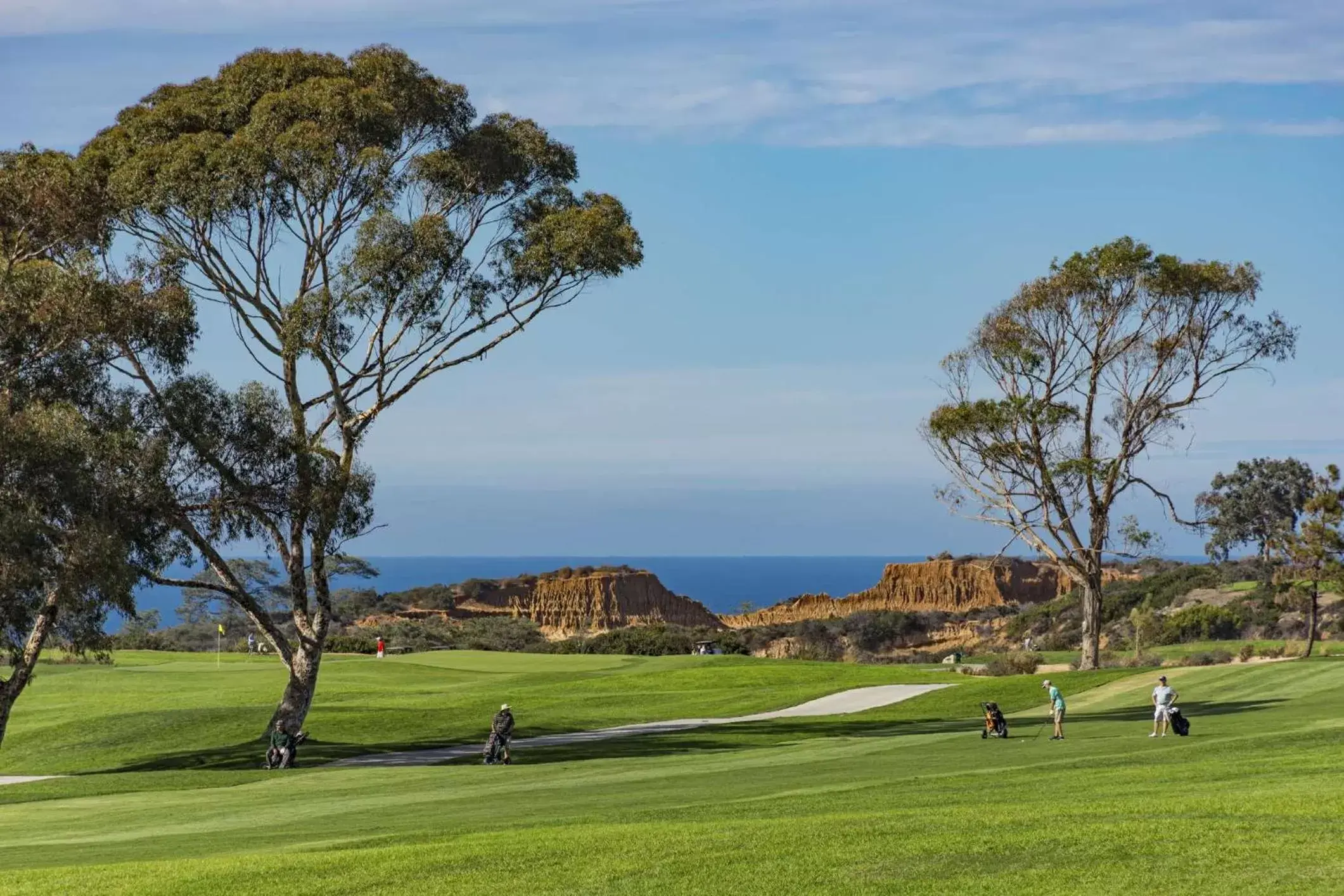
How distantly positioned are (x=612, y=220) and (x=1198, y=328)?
22.3 metres

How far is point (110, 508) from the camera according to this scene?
1209 inches

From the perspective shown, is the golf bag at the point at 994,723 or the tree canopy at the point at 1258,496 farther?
the tree canopy at the point at 1258,496

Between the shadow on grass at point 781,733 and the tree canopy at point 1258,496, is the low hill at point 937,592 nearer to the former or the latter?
the tree canopy at point 1258,496

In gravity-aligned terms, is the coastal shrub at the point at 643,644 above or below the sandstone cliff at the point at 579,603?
below

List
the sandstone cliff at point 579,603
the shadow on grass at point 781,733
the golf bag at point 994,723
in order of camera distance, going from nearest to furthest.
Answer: the golf bag at point 994,723, the shadow on grass at point 781,733, the sandstone cliff at point 579,603

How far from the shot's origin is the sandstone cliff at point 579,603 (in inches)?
4090

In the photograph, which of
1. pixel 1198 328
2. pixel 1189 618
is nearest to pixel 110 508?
pixel 1198 328

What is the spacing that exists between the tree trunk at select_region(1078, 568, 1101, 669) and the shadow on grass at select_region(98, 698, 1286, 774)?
10605 millimetres

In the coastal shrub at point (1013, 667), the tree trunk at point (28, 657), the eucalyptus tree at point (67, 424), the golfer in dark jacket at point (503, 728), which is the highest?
the eucalyptus tree at point (67, 424)

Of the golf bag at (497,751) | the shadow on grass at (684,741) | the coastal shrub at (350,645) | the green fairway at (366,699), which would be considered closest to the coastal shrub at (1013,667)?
the green fairway at (366,699)

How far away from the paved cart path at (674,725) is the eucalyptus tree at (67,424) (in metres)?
7.64

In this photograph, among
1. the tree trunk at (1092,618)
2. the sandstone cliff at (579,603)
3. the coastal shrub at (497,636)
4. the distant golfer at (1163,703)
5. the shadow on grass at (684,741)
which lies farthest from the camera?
the sandstone cliff at (579,603)

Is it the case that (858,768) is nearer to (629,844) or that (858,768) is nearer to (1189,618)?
(629,844)

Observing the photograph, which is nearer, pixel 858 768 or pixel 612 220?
pixel 858 768
